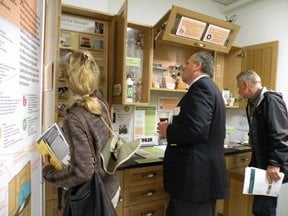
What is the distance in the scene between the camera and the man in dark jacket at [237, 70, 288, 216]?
5.17 ft

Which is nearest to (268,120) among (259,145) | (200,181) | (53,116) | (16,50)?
(259,145)

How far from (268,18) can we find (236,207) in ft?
6.54

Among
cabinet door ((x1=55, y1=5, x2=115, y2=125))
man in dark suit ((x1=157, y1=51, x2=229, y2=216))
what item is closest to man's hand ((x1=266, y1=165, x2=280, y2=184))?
man in dark suit ((x1=157, y1=51, x2=229, y2=216))

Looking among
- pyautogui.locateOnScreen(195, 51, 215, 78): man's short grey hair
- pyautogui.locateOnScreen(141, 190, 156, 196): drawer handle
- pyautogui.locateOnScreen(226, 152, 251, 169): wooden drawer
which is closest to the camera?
pyautogui.locateOnScreen(195, 51, 215, 78): man's short grey hair

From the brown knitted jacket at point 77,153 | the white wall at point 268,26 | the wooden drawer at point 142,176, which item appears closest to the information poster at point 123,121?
the wooden drawer at point 142,176

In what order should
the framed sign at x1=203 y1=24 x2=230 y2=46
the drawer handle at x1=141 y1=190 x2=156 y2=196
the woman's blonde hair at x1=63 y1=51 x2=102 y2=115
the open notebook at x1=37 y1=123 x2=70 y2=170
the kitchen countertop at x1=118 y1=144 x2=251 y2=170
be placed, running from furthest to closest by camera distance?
the framed sign at x1=203 y1=24 x2=230 y2=46 → the drawer handle at x1=141 y1=190 x2=156 y2=196 → the kitchen countertop at x1=118 y1=144 x2=251 y2=170 → the woman's blonde hair at x1=63 y1=51 x2=102 y2=115 → the open notebook at x1=37 y1=123 x2=70 y2=170

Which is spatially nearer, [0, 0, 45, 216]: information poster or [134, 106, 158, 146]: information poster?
[0, 0, 45, 216]: information poster

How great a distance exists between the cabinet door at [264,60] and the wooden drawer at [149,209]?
165cm

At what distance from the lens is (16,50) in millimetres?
802

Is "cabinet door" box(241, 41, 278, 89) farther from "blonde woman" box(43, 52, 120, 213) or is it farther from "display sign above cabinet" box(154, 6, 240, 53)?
"blonde woman" box(43, 52, 120, 213)

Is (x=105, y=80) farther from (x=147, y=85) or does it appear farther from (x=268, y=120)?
(x=268, y=120)

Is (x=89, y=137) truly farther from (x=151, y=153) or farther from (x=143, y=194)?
(x=151, y=153)

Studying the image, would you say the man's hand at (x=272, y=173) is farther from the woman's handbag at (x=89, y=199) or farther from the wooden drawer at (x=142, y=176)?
the woman's handbag at (x=89, y=199)

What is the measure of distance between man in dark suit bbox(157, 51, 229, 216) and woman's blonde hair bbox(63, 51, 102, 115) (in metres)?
0.58
